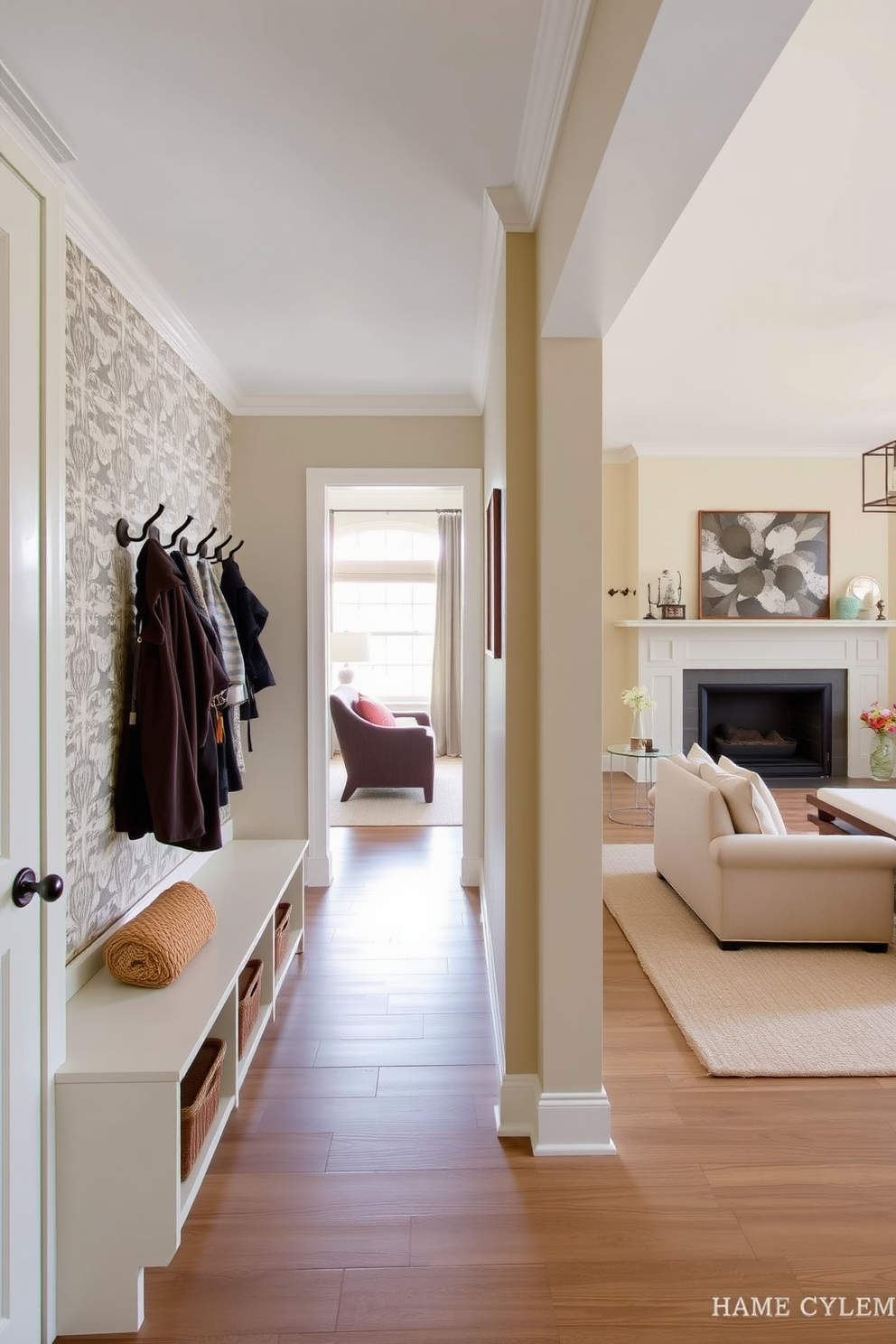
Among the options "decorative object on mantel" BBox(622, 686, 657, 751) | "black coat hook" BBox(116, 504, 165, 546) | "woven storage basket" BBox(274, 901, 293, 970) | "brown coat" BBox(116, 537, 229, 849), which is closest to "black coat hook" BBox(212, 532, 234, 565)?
"black coat hook" BBox(116, 504, 165, 546)

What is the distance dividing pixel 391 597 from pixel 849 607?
14.8ft

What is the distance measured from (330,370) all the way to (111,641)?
1892 millimetres

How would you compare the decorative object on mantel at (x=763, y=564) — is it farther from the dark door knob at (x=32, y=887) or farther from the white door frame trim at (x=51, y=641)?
the dark door knob at (x=32, y=887)

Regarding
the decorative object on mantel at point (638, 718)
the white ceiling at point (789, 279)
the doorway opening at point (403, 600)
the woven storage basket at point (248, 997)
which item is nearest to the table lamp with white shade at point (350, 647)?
the doorway opening at point (403, 600)

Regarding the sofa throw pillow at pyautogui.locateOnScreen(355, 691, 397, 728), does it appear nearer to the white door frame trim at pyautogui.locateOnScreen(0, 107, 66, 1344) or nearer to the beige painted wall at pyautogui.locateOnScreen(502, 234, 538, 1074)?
the beige painted wall at pyautogui.locateOnScreen(502, 234, 538, 1074)

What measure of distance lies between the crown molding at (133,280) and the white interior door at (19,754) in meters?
0.75

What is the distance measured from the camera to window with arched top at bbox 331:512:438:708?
28.5 feet

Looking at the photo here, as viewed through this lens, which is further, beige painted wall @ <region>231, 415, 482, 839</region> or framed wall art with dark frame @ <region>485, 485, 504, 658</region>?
beige painted wall @ <region>231, 415, 482, 839</region>

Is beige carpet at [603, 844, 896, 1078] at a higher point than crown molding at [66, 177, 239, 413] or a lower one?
lower

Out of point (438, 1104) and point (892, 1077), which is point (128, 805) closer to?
point (438, 1104)

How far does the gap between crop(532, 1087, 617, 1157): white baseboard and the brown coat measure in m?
1.29

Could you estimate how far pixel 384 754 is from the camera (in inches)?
249

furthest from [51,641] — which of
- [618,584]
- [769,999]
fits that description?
[618,584]

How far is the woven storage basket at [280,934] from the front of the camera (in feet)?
9.41
